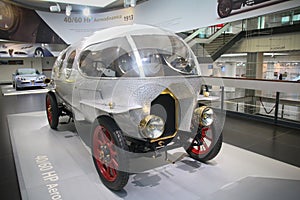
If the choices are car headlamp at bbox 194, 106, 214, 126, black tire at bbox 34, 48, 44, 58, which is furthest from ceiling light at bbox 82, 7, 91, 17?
car headlamp at bbox 194, 106, 214, 126

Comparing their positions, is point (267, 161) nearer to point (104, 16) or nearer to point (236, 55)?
point (236, 55)

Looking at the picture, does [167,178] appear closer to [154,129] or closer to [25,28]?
[154,129]

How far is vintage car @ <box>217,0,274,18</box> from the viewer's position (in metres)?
4.66

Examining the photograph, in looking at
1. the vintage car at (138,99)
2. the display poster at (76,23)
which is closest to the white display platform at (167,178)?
the vintage car at (138,99)

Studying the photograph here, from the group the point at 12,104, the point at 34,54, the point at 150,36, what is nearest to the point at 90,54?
the point at 150,36

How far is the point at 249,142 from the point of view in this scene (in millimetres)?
3674

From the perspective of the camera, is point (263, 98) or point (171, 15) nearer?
point (263, 98)

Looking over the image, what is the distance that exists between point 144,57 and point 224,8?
4.12 metres

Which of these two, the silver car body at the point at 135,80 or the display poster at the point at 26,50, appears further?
the display poster at the point at 26,50

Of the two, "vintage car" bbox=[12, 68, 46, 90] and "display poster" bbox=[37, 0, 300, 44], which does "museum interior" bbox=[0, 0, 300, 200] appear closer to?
"display poster" bbox=[37, 0, 300, 44]

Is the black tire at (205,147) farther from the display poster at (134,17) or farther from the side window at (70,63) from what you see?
the display poster at (134,17)

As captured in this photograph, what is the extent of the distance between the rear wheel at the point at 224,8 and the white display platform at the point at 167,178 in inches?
134

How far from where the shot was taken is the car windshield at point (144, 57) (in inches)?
81.7

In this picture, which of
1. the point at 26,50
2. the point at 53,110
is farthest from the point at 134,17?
the point at 26,50
